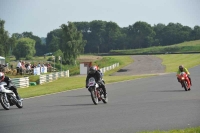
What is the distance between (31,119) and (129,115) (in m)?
2.60

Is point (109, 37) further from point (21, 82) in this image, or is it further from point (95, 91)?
point (95, 91)

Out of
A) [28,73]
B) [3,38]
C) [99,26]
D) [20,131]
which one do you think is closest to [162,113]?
[20,131]

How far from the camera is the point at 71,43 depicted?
51.8m

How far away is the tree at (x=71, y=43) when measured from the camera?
1919 inches

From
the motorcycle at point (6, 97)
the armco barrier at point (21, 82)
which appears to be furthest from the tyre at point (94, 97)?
the armco barrier at point (21, 82)

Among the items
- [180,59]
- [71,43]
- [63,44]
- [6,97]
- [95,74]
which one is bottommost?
[180,59]

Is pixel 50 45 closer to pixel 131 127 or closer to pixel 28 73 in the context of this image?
pixel 28 73

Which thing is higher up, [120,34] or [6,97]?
[120,34]

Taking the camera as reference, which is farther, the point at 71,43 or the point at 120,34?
the point at 71,43

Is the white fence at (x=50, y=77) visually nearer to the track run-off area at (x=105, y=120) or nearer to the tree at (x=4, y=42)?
the tree at (x=4, y=42)

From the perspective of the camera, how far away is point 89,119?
11812mm

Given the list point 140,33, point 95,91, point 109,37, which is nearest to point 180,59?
point 140,33

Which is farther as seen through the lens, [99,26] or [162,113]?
[99,26]

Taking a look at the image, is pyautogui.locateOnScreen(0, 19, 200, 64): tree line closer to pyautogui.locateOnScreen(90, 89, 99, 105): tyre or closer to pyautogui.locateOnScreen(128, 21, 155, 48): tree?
pyautogui.locateOnScreen(128, 21, 155, 48): tree
